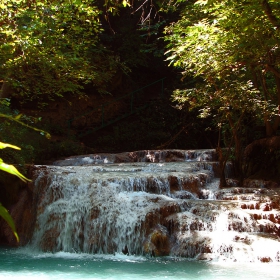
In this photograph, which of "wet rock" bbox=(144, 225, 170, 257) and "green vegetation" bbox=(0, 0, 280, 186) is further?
"green vegetation" bbox=(0, 0, 280, 186)

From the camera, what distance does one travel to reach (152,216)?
28.1 ft

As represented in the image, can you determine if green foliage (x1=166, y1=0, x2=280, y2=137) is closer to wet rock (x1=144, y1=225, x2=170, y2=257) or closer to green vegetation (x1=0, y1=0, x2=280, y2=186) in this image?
green vegetation (x1=0, y1=0, x2=280, y2=186)

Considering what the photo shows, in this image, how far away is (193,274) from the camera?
20.5 ft

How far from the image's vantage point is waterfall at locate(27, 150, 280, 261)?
25.6ft

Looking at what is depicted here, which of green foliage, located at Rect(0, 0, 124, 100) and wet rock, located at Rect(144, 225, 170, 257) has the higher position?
green foliage, located at Rect(0, 0, 124, 100)

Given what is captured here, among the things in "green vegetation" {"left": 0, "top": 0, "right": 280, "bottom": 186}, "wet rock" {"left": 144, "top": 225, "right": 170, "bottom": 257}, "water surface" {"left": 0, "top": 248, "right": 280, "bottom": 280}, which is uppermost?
"green vegetation" {"left": 0, "top": 0, "right": 280, "bottom": 186}

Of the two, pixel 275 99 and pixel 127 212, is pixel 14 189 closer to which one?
pixel 127 212

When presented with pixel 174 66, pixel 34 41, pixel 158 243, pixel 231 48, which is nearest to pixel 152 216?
pixel 158 243

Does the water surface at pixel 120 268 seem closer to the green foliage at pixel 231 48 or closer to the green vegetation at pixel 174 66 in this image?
the green vegetation at pixel 174 66

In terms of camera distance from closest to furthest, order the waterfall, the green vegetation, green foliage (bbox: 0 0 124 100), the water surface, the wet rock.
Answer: the water surface
the waterfall
the wet rock
the green vegetation
green foliage (bbox: 0 0 124 100)

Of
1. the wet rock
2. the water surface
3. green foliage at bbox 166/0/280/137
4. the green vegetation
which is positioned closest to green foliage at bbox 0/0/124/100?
the green vegetation

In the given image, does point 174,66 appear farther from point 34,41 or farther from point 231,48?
point 34,41

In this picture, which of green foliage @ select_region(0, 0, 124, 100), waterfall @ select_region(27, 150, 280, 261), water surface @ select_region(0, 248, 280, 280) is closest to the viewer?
water surface @ select_region(0, 248, 280, 280)

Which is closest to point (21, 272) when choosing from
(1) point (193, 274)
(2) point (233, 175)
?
(1) point (193, 274)
